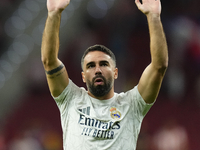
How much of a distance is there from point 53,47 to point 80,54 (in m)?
3.67

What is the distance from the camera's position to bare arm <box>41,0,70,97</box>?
76.9 inches

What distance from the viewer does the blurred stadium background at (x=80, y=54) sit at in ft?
18.0

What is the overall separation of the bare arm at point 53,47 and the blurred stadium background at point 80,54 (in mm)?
3500

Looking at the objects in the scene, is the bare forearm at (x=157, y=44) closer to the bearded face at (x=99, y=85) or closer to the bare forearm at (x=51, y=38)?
the bearded face at (x=99, y=85)

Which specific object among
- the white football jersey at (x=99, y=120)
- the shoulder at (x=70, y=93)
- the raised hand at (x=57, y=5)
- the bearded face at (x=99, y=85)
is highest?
the raised hand at (x=57, y=5)

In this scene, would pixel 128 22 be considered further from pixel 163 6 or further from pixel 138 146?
pixel 138 146

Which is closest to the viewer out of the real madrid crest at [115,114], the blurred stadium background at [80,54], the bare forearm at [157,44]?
the bare forearm at [157,44]

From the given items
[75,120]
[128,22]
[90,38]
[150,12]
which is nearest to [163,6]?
[128,22]

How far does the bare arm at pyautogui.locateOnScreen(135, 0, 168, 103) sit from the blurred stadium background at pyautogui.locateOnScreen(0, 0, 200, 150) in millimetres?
3415

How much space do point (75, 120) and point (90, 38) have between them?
3775 mm

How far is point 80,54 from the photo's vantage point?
18.4 ft

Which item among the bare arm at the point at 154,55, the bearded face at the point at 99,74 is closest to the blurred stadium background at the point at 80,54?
the bearded face at the point at 99,74

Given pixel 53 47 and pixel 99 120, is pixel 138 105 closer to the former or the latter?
pixel 99 120

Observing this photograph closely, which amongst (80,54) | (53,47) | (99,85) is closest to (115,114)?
(99,85)
